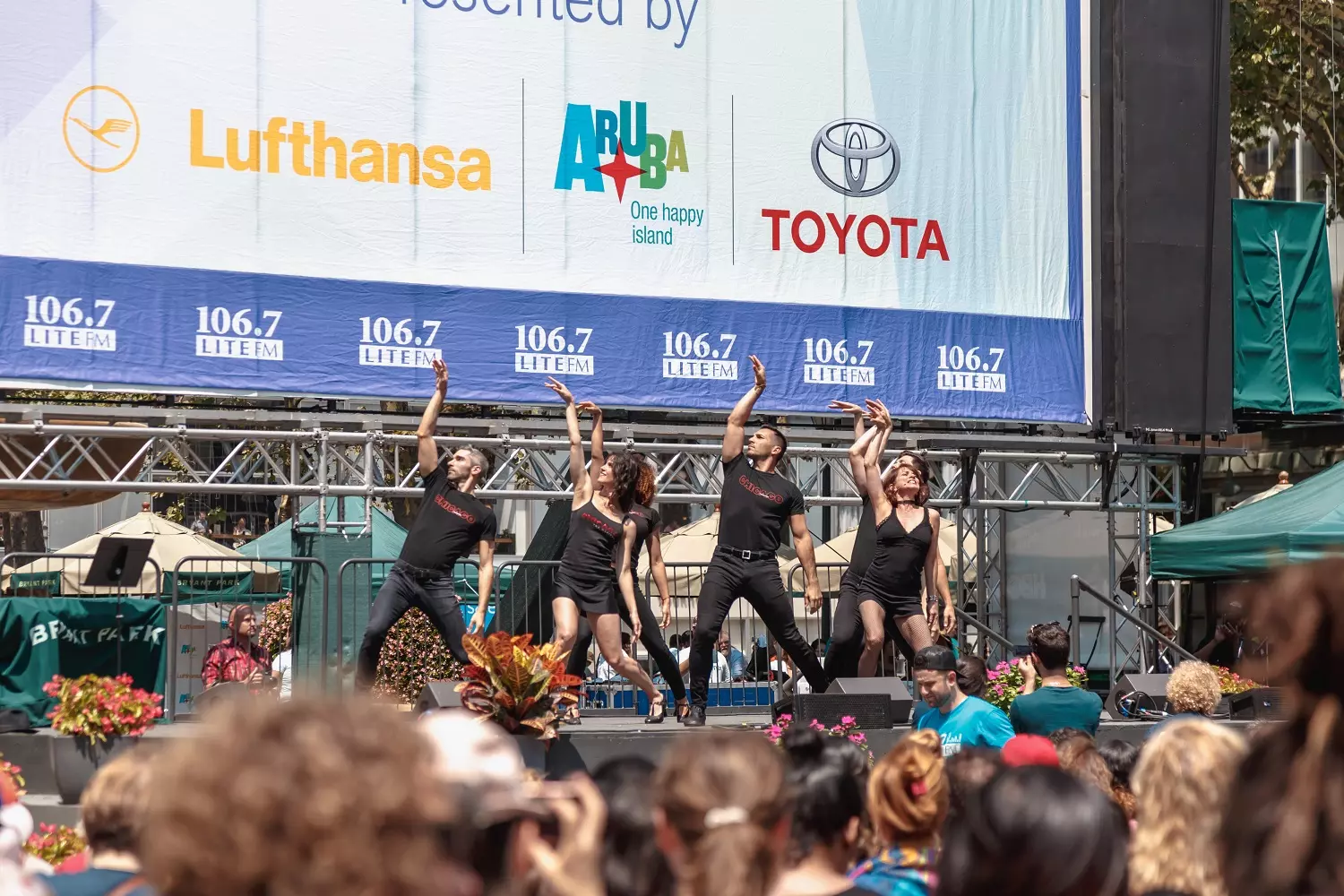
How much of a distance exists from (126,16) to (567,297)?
3800 mm

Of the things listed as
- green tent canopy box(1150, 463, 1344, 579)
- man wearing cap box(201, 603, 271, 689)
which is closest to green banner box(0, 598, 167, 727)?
man wearing cap box(201, 603, 271, 689)

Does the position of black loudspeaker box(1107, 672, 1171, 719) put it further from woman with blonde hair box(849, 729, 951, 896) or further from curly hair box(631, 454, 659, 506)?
woman with blonde hair box(849, 729, 951, 896)

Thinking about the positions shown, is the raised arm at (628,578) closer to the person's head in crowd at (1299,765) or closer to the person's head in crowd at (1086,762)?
the person's head in crowd at (1086,762)

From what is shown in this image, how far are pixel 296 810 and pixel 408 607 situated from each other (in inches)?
314

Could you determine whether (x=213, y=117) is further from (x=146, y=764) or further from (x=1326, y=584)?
(x=1326, y=584)

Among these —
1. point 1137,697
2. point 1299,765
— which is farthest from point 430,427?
point 1299,765

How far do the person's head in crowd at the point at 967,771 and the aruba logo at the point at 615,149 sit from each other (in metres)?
9.10

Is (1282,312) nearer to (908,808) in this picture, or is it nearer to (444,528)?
(444,528)

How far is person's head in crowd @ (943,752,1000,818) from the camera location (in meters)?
4.15

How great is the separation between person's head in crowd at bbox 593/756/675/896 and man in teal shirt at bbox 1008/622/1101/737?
13.8 feet

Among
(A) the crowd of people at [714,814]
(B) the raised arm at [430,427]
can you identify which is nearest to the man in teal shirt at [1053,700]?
(A) the crowd of people at [714,814]

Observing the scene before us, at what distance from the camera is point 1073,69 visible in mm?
14711

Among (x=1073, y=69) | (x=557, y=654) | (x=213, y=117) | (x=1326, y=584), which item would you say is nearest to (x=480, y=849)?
(x=1326, y=584)

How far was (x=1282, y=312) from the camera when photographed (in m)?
15.3
